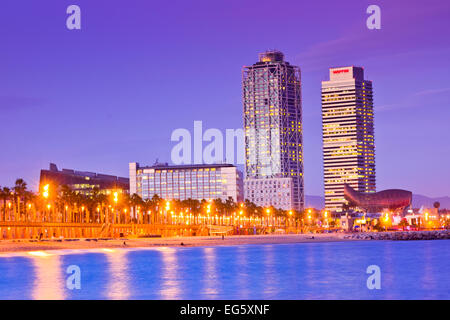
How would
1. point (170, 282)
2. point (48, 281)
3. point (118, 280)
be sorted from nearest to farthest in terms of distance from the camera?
point (48, 281)
point (170, 282)
point (118, 280)

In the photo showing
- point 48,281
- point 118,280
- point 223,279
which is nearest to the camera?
point 48,281

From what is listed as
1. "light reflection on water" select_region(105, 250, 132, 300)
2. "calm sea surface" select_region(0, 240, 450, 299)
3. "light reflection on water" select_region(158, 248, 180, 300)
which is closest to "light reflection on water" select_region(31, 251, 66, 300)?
"calm sea surface" select_region(0, 240, 450, 299)

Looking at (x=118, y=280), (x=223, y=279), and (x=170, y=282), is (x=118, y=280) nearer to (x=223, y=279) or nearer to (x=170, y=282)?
(x=170, y=282)

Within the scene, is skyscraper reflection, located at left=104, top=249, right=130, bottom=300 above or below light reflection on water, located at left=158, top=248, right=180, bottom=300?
above

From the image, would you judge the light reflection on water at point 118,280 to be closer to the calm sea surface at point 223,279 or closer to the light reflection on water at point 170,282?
the calm sea surface at point 223,279

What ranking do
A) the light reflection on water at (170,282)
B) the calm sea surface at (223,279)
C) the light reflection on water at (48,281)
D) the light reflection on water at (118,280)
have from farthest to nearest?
the light reflection on water at (170,282)
the calm sea surface at (223,279)
the light reflection on water at (118,280)
the light reflection on water at (48,281)

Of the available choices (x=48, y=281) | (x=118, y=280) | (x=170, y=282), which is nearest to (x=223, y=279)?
(x=170, y=282)

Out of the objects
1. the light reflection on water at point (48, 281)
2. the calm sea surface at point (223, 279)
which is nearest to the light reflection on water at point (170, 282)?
the calm sea surface at point (223, 279)

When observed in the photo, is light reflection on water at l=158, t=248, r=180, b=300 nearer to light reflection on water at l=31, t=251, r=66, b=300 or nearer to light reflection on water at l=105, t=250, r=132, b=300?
light reflection on water at l=105, t=250, r=132, b=300

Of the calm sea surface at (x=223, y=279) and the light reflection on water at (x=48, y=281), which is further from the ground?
the light reflection on water at (x=48, y=281)

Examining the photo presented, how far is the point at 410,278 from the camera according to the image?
74.4m
